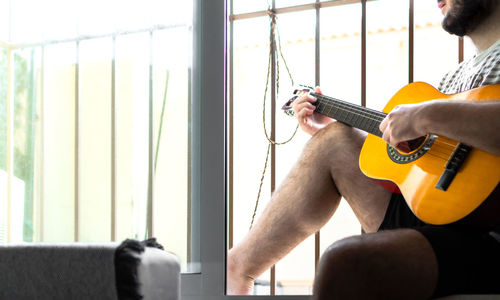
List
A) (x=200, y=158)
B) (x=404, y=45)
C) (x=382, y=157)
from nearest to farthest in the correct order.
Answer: (x=382, y=157), (x=200, y=158), (x=404, y=45)

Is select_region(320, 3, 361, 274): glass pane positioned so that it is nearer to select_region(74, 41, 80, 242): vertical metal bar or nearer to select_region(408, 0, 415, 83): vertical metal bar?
select_region(408, 0, 415, 83): vertical metal bar

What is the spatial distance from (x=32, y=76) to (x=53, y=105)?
0.41 feet

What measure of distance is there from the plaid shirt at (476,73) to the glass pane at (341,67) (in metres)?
2.52

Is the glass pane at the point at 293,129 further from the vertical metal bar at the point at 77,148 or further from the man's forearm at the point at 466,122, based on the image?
the man's forearm at the point at 466,122

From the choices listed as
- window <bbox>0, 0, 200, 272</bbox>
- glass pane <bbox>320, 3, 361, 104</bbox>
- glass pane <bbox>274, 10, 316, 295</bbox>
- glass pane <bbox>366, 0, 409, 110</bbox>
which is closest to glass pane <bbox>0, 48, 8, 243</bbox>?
window <bbox>0, 0, 200, 272</bbox>

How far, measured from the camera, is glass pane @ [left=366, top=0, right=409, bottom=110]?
415 centimetres

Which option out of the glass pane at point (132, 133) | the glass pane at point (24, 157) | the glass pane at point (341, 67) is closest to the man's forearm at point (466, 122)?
the glass pane at point (132, 133)

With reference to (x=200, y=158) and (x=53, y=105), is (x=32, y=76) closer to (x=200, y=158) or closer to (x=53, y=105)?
(x=53, y=105)

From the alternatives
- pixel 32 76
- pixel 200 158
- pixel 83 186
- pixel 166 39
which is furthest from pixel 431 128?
pixel 32 76

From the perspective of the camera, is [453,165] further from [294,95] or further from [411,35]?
[411,35]

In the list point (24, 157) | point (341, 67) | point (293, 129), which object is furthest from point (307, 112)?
point (341, 67)

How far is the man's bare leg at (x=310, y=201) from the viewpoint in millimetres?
1386

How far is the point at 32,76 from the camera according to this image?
1756mm

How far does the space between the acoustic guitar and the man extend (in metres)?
0.04
